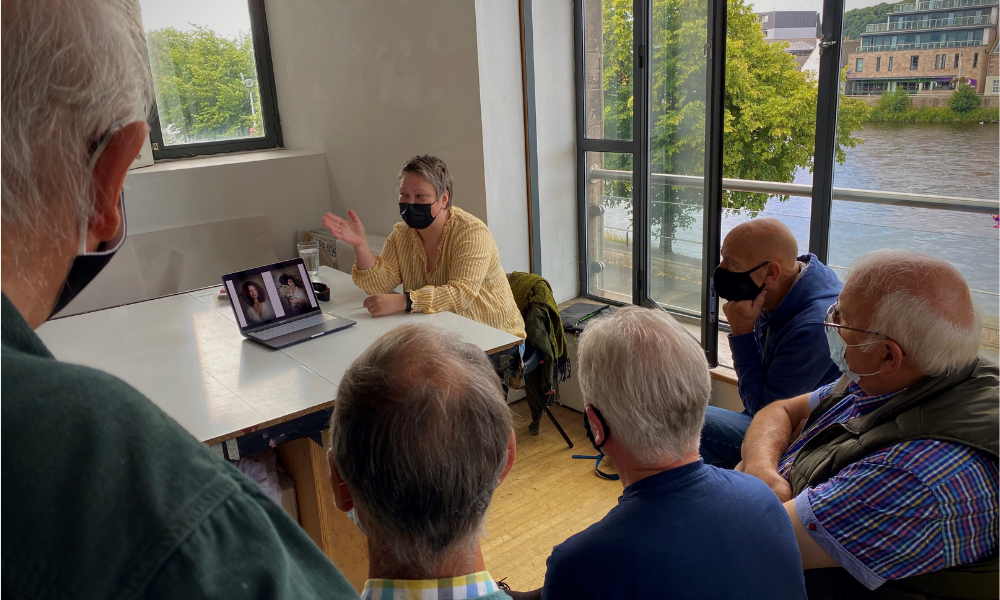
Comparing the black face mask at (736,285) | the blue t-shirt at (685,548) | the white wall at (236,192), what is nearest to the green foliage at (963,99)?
the black face mask at (736,285)

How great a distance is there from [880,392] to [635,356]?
2.02 feet

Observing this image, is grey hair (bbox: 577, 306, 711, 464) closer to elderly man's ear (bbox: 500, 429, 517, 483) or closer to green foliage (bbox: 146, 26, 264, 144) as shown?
elderly man's ear (bbox: 500, 429, 517, 483)

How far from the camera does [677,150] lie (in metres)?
3.18

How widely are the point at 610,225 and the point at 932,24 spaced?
168 centimetres

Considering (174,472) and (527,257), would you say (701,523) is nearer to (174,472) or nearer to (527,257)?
(174,472)

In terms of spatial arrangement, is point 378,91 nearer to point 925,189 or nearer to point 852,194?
point 852,194

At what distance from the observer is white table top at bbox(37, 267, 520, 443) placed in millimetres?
1928

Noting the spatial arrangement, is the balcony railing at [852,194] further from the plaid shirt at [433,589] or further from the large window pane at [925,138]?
the plaid shirt at [433,589]

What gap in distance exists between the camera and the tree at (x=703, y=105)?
2730 mm

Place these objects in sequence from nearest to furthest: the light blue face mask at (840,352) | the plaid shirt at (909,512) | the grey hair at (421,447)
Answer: the grey hair at (421,447) → the plaid shirt at (909,512) → the light blue face mask at (840,352)

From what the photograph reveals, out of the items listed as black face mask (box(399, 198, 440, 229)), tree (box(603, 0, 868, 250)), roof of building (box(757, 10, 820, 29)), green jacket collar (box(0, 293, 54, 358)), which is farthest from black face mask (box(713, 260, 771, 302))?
green jacket collar (box(0, 293, 54, 358))

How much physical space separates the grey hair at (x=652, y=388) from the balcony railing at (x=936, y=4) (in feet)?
5.56

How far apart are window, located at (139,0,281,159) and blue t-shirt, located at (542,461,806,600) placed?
4091 mm

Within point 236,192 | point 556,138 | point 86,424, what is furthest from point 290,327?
point 86,424
